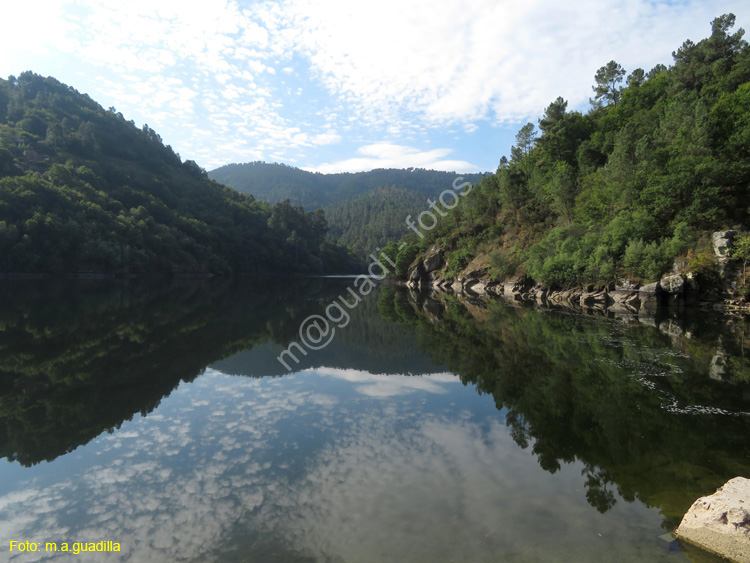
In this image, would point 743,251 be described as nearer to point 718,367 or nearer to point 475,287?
point 718,367

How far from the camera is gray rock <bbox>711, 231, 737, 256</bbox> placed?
113 ft

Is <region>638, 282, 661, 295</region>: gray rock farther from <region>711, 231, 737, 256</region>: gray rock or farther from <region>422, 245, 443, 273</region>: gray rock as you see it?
<region>422, 245, 443, 273</region>: gray rock

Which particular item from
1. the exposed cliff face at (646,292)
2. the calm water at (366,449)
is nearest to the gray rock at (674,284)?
the exposed cliff face at (646,292)

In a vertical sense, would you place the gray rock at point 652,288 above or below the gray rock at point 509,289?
above

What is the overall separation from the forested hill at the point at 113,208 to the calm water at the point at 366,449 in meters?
73.2

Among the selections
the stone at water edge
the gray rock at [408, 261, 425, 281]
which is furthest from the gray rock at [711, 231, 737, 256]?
the gray rock at [408, 261, 425, 281]

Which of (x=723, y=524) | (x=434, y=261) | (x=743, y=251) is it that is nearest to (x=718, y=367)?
(x=723, y=524)

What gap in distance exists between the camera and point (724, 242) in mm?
34719

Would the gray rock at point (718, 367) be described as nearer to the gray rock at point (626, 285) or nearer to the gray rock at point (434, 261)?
the gray rock at point (626, 285)

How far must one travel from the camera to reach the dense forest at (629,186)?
38625mm

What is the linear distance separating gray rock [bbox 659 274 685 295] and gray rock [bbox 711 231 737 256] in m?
3.50

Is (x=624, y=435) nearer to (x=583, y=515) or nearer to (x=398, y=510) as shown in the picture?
(x=583, y=515)

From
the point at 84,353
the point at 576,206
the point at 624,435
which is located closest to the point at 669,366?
the point at 624,435

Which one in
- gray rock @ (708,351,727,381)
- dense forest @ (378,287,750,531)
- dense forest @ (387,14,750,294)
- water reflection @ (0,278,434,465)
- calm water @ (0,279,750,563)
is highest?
dense forest @ (387,14,750,294)
